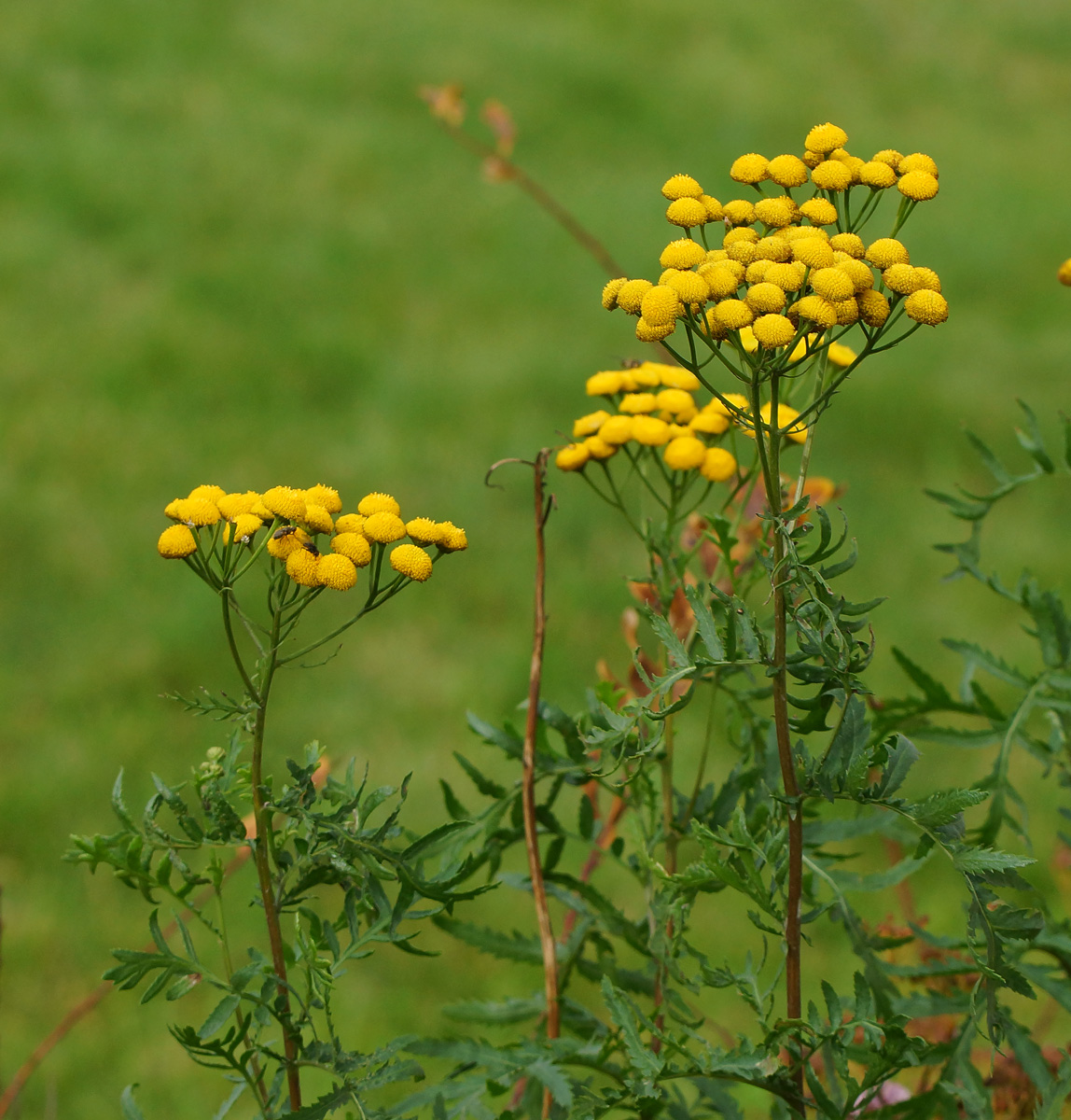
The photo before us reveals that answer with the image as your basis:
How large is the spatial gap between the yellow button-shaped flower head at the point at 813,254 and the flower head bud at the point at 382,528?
0.42m

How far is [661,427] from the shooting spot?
147cm

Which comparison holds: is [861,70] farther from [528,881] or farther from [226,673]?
[528,881]

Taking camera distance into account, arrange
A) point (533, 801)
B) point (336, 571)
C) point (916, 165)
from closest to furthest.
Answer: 1. point (336, 571)
2. point (916, 165)
3. point (533, 801)

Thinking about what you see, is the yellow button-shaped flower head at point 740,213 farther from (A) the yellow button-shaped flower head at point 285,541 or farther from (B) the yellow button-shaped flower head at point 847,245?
(A) the yellow button-shaped flower head at point 285,541

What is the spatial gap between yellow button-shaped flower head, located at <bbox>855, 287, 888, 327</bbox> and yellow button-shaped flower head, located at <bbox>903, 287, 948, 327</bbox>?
0.06 feet

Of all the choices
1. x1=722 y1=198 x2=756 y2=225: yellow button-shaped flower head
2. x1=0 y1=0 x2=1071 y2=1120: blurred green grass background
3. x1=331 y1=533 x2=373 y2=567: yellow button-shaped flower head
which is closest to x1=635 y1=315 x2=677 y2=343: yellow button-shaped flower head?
x1=722 y1=198 x2=756 y2=225: yellow button-shaped flower head

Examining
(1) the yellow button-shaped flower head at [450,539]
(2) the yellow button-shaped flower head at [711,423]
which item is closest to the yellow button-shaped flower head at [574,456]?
(2) the yellow button-shaped flower head at [711,423]

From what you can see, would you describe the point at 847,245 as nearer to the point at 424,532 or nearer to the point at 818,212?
the point at 818,212

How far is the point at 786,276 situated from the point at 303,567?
0.48 metres

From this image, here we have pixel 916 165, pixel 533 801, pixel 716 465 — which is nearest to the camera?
pixel 916 165

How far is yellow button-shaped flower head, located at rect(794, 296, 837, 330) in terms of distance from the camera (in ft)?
3.53

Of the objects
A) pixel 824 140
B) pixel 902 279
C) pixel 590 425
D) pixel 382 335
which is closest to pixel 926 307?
pixel 902 279

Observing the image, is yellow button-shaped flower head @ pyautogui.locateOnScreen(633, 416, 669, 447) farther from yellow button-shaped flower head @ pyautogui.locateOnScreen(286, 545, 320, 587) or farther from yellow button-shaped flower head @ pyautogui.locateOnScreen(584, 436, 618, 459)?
yellow button-shaped flower head @ pyautogui.locateOnScreen(286, 545, 320, 587)

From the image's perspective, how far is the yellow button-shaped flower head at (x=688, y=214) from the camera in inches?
47.5
